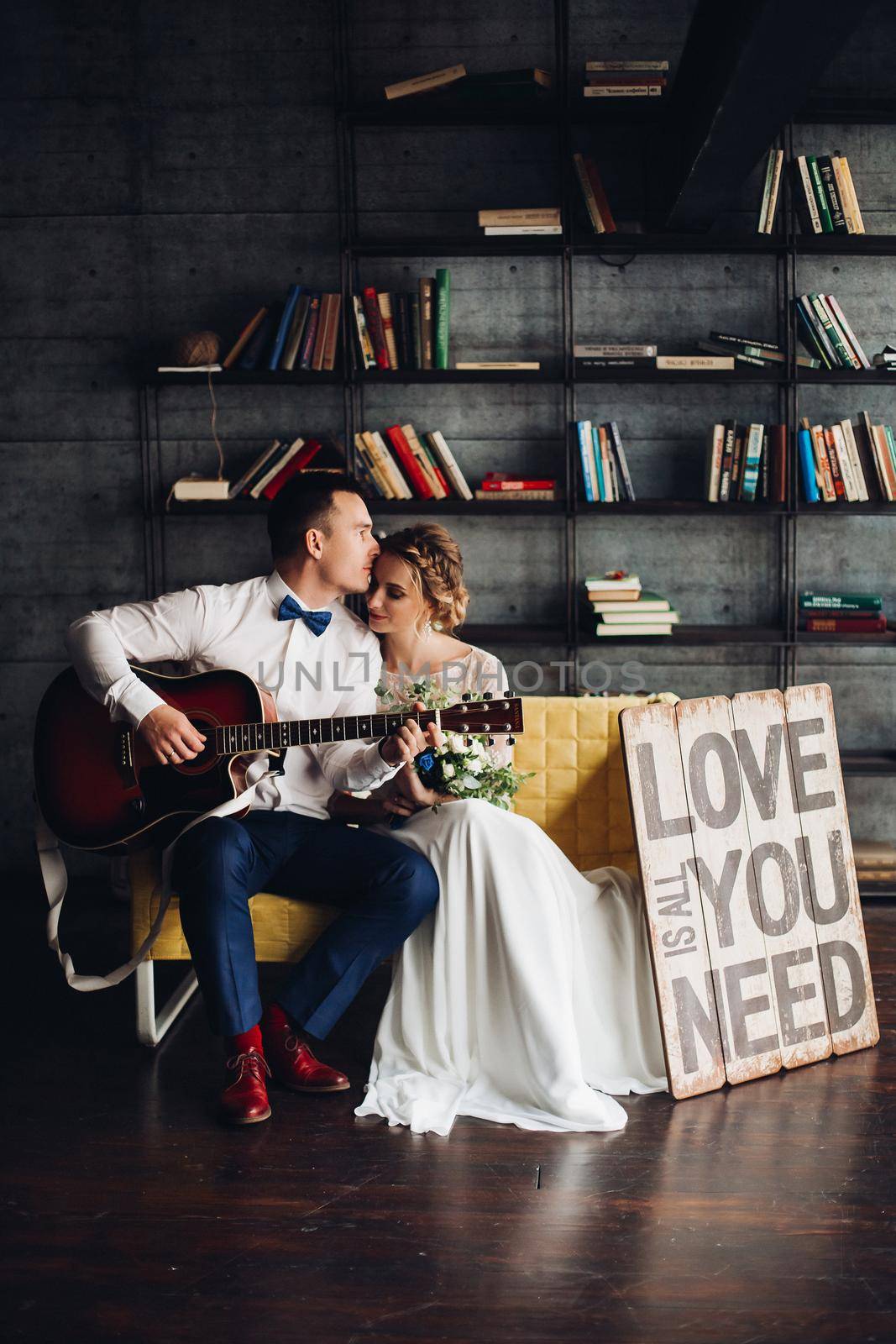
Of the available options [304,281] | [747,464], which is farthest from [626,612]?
[304,281]

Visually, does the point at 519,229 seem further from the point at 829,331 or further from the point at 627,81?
the point at 829,331

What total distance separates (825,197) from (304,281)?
1.85 m

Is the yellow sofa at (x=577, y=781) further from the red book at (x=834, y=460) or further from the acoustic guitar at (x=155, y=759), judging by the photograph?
the red book at (x=834, y=460)

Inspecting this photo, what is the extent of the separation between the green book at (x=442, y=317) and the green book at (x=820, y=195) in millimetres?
1275

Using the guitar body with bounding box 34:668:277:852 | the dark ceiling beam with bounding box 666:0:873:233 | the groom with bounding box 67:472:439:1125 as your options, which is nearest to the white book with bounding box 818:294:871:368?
the dark ceiling beam with bounding box 666:0:873:233

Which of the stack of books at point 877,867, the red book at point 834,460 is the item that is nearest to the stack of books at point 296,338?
the red book at point 834,460

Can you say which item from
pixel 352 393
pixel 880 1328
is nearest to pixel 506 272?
pixel 352 393

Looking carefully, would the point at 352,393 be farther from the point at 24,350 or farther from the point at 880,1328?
the point at 880,1328

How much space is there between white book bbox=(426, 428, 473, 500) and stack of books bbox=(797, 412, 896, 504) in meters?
1.16

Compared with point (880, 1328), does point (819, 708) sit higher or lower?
higher

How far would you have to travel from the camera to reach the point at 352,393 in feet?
13.0

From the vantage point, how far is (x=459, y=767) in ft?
7.83

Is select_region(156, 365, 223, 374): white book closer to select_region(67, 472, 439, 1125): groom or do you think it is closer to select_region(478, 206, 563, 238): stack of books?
select_region(478, 206, 563, 238): stack of books

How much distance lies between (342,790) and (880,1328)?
1532 millimetres
